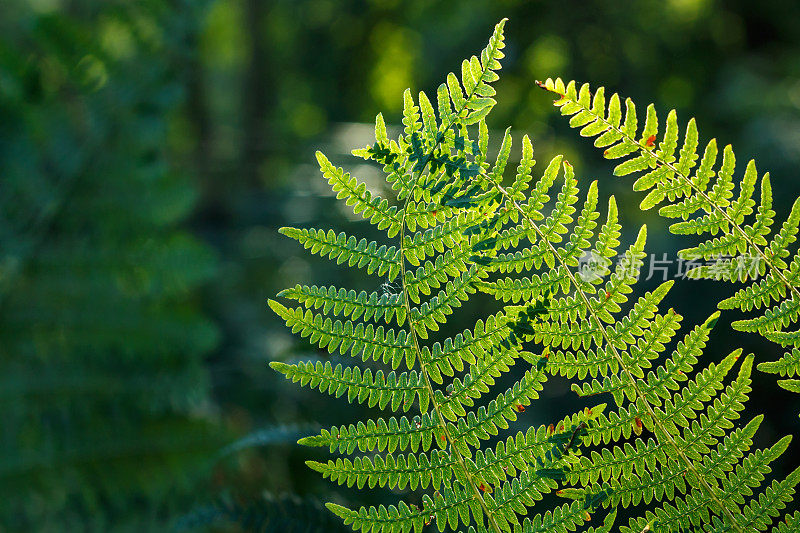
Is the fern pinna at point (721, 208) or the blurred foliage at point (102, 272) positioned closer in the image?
the fern pinna at point (721, 208)

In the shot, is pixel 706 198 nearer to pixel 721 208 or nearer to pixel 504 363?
pixel 721 208

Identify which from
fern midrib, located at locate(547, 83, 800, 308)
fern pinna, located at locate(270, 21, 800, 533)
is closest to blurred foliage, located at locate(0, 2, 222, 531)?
fern pinna, located at locate(270, 21, 800, 533)

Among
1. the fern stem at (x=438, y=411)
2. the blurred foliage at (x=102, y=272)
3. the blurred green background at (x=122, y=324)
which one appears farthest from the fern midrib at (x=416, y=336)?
the blurred foliage at (x=102, y=272)

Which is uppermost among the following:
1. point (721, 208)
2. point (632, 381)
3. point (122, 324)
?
point (122, 324)

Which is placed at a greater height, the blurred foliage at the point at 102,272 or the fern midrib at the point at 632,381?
the blurred foliage at the point at 102,272

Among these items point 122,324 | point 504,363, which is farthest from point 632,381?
point 122,324

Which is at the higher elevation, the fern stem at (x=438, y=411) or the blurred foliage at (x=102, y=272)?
the blurred foliage at (x=102, y=272)

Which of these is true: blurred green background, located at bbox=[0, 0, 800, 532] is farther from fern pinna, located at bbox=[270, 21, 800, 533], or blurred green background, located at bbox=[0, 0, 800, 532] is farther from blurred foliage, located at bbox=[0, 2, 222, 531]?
fern pinna, located at bbox=[270, 21, 800, 533]

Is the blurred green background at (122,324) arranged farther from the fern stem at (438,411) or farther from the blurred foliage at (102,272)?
the fern stem at (438,411)

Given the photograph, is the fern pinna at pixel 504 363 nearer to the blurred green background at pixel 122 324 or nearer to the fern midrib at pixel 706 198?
the fern midrib at pixel 706 198

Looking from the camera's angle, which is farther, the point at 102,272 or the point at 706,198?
the point at 102,272

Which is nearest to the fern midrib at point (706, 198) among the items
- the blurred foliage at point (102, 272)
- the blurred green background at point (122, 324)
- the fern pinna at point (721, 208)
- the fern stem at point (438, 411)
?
the fern pinna at point (721, 208)

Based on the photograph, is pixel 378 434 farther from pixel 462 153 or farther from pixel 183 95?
pixel 183 95

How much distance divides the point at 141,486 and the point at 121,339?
35 centimetres
